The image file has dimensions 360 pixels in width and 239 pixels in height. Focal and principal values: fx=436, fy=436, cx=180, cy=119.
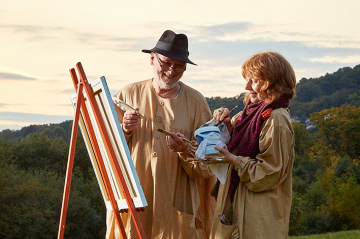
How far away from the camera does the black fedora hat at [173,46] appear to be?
12.8ft

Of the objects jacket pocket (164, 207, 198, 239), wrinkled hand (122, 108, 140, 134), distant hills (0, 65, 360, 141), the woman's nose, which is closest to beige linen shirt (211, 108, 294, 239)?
the woman's nose

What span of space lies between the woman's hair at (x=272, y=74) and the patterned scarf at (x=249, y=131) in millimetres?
61

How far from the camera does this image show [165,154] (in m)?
3.91

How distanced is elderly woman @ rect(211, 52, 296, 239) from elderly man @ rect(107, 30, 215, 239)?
2.26 feet

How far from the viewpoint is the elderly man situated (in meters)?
3.88

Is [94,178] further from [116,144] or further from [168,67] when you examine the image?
[116,144]

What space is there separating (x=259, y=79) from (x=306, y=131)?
57.2 meters

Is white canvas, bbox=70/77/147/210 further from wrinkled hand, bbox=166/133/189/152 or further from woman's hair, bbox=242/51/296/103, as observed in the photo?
woman's hair, bbox=242/51/296/103

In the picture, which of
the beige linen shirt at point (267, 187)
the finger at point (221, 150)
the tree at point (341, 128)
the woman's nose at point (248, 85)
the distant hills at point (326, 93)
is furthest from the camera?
the distant hills at point (326, 93)

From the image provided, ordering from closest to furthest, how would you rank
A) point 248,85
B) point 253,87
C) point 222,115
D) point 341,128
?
1. point 253,87
2. point 248,85
3. point 222,115
4. point 341,128

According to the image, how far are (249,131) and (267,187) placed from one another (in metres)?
0.44

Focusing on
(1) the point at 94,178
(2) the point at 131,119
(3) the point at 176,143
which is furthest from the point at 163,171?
(1) the point at 94,178

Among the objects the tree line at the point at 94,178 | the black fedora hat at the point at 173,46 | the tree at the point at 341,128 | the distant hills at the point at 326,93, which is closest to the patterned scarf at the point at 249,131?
the black fedora hat at the point at 173,46

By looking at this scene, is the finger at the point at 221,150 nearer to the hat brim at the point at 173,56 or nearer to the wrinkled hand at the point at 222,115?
the wrinkled hand at the point at 222,115
